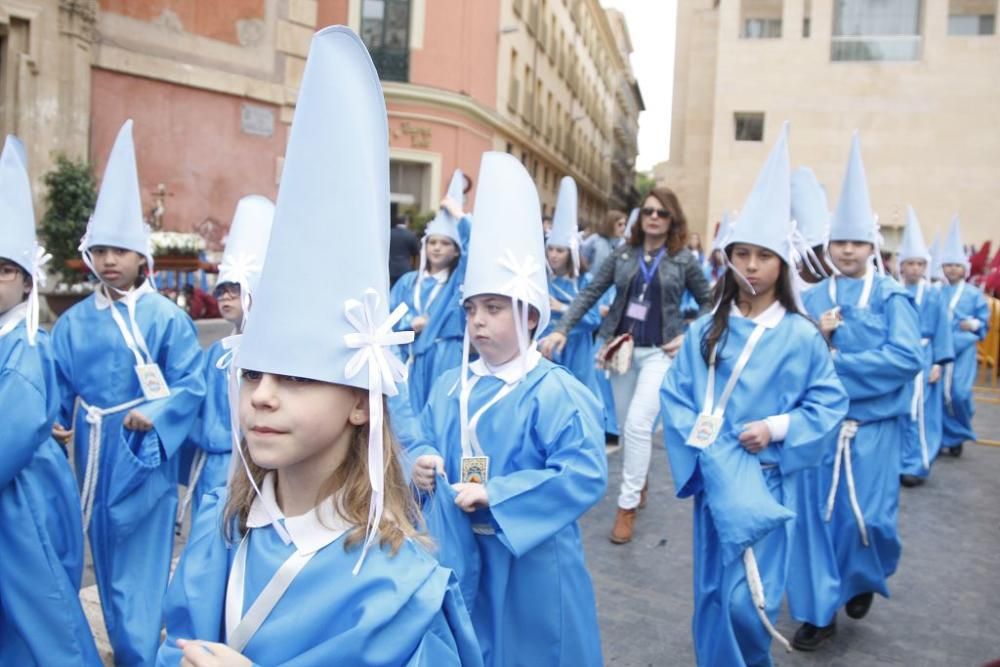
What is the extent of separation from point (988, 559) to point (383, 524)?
16.6 ft

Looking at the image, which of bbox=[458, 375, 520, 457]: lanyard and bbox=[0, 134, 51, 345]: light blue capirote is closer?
bbox=[458, 375, 520, 457]: lanyard

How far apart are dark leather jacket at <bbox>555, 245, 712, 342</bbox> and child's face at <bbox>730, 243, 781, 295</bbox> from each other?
2323 millimetres

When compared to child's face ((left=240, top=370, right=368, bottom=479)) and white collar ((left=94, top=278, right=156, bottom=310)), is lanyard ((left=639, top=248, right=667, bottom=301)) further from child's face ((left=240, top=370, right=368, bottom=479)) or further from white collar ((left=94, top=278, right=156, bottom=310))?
child's face ((left=240, top=370, right=368, bottom=479))

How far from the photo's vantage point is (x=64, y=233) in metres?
14.3

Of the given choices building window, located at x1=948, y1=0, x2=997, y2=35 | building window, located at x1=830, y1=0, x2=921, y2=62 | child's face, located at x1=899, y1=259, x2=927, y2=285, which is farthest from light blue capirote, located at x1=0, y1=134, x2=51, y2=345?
building window, located at x1=948, y1=0, x2=997, y2=35

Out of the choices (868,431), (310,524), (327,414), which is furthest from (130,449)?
(868,431)

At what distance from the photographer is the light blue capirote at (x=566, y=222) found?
8242mm

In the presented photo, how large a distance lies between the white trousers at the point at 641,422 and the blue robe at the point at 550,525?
7.93ft

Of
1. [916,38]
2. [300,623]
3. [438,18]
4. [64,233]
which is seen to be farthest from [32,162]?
[916,38]

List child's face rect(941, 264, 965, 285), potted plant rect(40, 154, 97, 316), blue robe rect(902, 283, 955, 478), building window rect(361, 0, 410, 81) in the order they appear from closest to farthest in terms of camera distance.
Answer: blue robe rect(902, 283, 955, 478), child's face rect(941, 264, 965, 285), potted plant rect(40, 154, 97, 316), building window rect(361, 0, 410, 81)

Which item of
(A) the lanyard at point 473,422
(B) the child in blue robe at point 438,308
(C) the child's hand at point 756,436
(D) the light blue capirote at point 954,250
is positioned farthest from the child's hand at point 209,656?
(D) the light blue capirote at point 954,250

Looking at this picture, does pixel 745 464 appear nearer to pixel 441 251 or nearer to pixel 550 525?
pixel 550 525

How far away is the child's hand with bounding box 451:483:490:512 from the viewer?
293 cm

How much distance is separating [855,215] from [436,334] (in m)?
3.22
